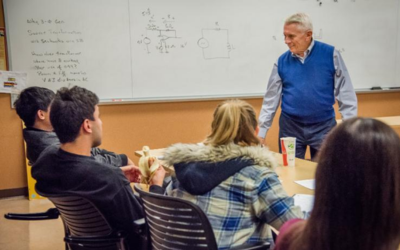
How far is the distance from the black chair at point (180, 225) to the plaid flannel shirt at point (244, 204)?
67mm

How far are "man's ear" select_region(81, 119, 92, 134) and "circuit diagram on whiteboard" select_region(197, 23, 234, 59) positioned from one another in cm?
288

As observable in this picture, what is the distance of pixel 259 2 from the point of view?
491cm

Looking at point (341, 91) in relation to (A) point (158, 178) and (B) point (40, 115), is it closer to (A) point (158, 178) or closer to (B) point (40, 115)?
(A) point (158, 178)

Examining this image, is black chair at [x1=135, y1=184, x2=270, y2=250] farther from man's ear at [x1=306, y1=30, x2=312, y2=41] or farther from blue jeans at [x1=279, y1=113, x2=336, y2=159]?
man's ear at [x1=306, y1=30, x2=312, y2=41]

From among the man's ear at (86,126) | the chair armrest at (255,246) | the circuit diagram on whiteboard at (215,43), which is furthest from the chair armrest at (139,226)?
the circuit diagram on whiteboard at (215,43)

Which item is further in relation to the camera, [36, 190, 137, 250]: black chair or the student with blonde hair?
[36, 190, 137, 250]: black chair

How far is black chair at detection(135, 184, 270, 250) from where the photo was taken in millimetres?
1397

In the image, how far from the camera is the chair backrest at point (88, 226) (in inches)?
66.9

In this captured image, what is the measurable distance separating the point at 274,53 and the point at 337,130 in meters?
4.30

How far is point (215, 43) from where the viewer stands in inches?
189

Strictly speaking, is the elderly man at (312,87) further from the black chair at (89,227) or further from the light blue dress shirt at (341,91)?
the black chair at (89,227)

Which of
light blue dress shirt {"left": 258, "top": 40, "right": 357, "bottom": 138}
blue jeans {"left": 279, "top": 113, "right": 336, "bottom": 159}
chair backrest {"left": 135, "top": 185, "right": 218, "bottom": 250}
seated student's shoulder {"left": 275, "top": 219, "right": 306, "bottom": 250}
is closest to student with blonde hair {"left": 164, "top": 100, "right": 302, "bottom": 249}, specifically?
chair backrest {"left": 135, "top": 185, "right": 218, "bottom": 250}

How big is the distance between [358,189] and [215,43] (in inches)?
162

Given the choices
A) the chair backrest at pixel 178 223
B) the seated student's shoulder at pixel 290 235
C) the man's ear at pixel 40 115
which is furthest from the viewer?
the man's ear at pixel 40 115
